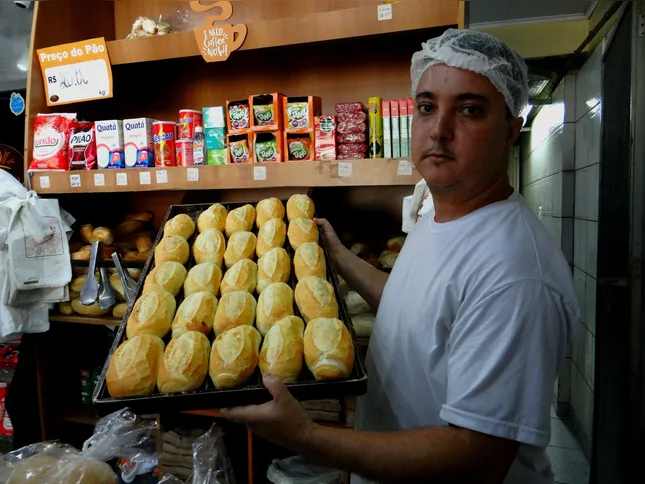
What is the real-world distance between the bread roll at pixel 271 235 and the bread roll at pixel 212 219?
152mm

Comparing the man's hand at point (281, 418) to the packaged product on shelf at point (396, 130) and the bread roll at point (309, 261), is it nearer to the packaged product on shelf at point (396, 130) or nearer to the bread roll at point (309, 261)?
the bread roll at point (309, 261)

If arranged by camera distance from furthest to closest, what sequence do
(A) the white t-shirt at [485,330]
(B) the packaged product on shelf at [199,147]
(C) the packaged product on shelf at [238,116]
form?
(B) the packaged product on shelf at [199,147] → (C) the packaged product on shelf at [238,116] → (A) the white t-shirt at [485,330]

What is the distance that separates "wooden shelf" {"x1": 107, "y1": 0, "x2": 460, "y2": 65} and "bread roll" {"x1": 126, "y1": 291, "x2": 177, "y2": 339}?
1260 millimetres

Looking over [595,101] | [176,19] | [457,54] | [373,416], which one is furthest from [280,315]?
[595,101]

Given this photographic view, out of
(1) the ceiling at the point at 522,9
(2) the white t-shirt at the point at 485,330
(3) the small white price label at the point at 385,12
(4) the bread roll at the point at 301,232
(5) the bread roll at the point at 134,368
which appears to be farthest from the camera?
(1) the ceiling at the point at 522,9

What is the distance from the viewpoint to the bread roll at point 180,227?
1.53m

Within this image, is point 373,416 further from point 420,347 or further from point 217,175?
point 217,175

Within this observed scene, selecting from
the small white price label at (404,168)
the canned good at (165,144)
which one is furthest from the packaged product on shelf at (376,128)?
the canned good at (165,144)

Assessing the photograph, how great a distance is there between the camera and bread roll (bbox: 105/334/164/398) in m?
0.94

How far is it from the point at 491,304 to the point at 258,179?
136 cm

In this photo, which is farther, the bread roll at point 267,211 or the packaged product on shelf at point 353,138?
the packaged product on shelf at point 353,138

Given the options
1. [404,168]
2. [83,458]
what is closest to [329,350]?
[404,168]

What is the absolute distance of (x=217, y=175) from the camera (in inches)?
79.7

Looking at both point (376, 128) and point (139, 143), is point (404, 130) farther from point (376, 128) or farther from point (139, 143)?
point (139, 143)
